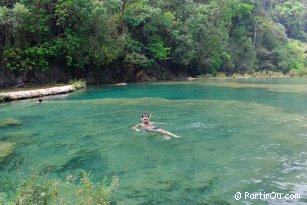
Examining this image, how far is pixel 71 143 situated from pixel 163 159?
437 cm

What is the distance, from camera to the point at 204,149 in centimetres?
1246

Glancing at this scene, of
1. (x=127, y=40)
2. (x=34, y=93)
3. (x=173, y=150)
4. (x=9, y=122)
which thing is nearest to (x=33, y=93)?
(x=34, y=93)

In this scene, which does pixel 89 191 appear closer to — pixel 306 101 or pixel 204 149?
pixel 204 149

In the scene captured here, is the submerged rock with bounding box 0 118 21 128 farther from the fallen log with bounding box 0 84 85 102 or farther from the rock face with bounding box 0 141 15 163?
the fallen log with bounding box 0 84 85 102

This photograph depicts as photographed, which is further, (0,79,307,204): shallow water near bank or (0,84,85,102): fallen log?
(0,84,85,102): fallen log

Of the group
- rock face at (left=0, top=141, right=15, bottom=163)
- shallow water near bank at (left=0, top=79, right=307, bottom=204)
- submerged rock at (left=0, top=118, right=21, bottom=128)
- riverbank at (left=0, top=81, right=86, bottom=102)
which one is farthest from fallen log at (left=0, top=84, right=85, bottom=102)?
rock face at (left=0, top=141, right=15, bottom=163)

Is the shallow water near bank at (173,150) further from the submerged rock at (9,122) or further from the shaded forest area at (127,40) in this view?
the shaded forest area at (127,40)

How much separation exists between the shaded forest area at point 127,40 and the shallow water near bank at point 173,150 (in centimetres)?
1483

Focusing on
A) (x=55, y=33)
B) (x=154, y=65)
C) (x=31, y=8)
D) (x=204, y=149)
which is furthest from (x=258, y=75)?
(x=204, y=149)

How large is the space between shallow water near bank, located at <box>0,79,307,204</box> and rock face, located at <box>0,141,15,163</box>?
24 cm

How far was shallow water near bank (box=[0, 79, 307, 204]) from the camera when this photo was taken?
875cm

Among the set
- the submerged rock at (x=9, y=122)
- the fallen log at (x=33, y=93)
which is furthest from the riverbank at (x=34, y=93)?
the submerged rock at (x=9, y=122)

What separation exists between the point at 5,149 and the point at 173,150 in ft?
20.3

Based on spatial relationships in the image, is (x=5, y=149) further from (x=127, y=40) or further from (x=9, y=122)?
(x=127, y=40)
